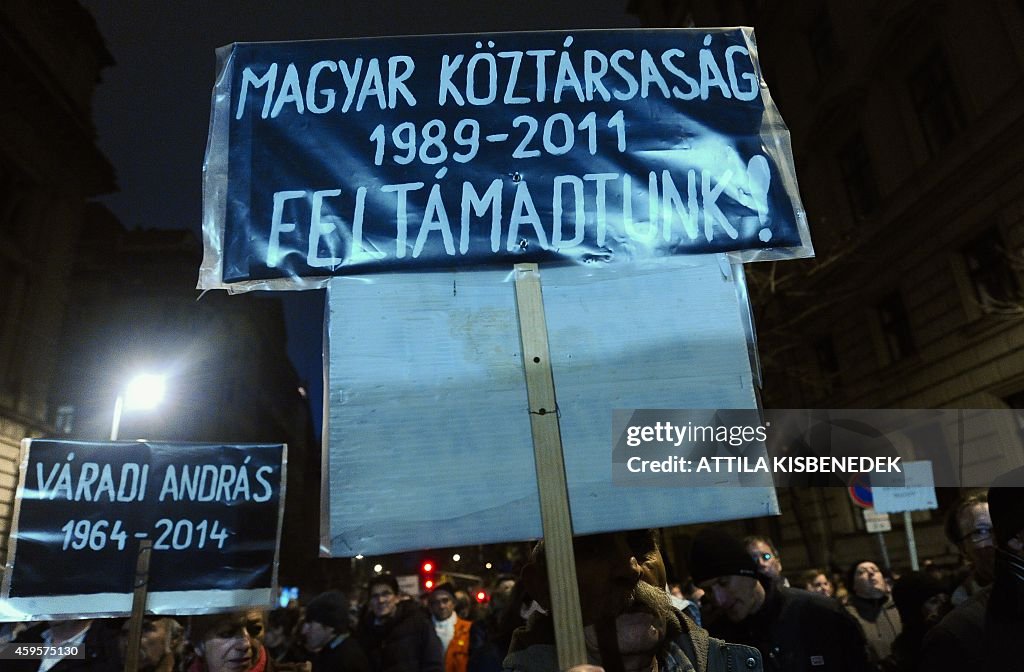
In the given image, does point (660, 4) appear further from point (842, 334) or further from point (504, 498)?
point (504, 498)

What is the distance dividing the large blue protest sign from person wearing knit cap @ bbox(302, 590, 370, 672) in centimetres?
93

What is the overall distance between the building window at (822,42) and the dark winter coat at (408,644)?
1803cm

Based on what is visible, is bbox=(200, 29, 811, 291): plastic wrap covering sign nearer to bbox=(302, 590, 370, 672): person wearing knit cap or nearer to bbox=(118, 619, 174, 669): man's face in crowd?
bbox=(118, 619, 174, 669): man's face in crowd

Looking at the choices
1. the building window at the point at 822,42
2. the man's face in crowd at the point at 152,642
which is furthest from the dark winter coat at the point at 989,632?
the building window at the point at 822,42

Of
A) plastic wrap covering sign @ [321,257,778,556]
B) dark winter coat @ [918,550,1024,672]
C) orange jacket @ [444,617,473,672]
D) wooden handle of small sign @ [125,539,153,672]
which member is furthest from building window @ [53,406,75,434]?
dark winter coat @ [918,550,1024,672]

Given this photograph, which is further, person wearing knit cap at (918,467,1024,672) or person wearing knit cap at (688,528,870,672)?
person wearing knit cap at (688,528,870,672)

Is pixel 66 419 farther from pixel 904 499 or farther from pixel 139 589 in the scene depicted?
pixel 904 499

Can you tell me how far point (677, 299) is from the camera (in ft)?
6.83

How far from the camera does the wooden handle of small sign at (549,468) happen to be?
172 centimetres

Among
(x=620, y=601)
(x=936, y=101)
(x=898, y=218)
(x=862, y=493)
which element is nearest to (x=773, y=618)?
(x=620, y=601)

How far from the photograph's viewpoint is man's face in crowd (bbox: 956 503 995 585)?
3461 mm

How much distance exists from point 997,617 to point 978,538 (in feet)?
4.61

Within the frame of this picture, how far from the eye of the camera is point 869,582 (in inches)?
237

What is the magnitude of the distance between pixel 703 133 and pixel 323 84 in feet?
3.94
